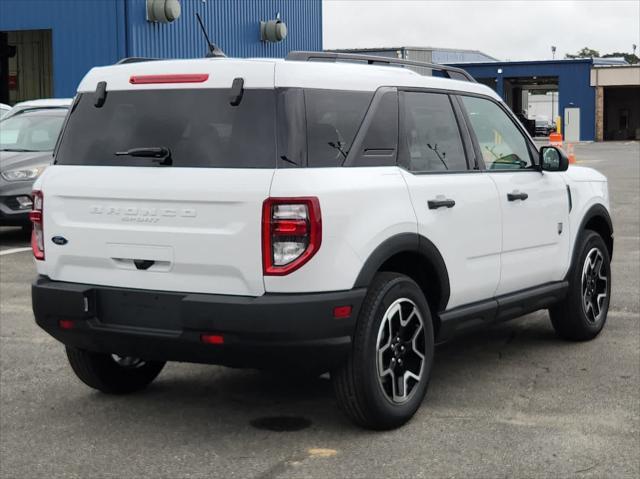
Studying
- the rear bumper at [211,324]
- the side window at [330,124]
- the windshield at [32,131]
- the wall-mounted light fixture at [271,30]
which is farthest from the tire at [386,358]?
the wall-mounted light fixture at [271,30]

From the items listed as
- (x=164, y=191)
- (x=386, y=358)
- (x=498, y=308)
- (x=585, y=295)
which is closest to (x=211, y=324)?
(x=164, y=191)

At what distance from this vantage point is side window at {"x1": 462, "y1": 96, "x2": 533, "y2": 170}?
5988mm

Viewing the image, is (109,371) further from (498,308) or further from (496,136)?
(496,136)

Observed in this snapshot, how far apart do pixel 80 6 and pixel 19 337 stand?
22.8 metres

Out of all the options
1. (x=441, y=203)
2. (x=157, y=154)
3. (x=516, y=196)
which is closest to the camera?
(x=157, y=154)

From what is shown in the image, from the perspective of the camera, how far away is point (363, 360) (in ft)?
15.6

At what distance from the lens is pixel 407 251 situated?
5.14m

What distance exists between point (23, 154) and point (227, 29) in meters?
19.8

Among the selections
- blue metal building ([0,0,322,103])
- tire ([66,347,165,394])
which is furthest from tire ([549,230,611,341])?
blue metal building ([0,0,322,103])

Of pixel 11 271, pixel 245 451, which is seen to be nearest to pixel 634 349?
pixel 245 451

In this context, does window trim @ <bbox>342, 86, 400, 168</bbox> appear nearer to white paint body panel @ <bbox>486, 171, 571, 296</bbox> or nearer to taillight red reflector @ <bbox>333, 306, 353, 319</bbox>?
taillight red reflector @ <bbox>333, 306, 353, 319</bbox>

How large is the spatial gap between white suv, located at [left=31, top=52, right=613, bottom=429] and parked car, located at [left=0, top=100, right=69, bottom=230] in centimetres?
752

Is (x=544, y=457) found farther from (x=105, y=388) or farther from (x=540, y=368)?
(x=105, y=388)

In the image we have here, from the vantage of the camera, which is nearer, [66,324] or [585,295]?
[66,324]
